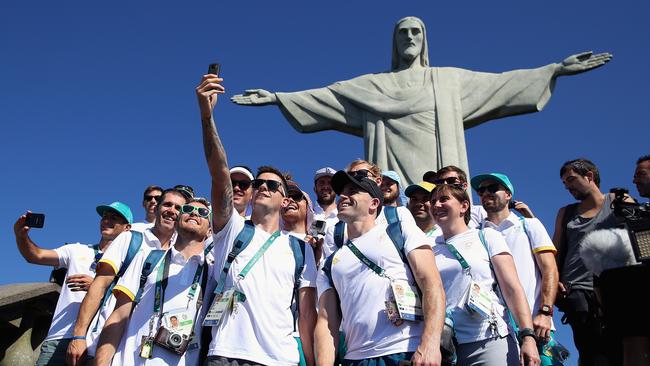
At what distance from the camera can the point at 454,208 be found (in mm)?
4531

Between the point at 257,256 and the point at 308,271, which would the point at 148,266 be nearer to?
the point at 257,256

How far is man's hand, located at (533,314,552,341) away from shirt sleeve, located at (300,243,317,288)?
5.25 ft

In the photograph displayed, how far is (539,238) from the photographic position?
194 inches

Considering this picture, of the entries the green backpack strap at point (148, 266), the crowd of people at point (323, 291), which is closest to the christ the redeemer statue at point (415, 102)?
the crowd of people at point (323, 291)

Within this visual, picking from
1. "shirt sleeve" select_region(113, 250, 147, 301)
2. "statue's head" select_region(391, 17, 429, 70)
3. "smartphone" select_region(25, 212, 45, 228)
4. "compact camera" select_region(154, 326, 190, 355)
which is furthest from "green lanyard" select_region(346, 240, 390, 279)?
"statue's head" select_region(391, 17, 429, 70)

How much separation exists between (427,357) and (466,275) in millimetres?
882

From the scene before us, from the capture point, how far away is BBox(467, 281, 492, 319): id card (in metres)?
4.06

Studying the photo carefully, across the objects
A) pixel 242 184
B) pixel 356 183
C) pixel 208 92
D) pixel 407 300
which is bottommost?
pixel 407 300

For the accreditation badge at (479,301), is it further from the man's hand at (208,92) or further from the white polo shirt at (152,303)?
the man's hand at (208,92)

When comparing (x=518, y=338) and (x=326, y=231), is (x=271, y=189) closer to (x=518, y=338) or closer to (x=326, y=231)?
(x=326, y=231)

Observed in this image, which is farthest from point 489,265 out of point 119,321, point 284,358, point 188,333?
point 119,321

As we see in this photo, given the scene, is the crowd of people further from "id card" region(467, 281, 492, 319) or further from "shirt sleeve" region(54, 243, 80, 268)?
"shirt sleeve" region(54, 243, 80, 268)

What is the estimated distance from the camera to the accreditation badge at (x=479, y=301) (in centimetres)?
406

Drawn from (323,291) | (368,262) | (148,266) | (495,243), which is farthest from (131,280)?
(495,243)
